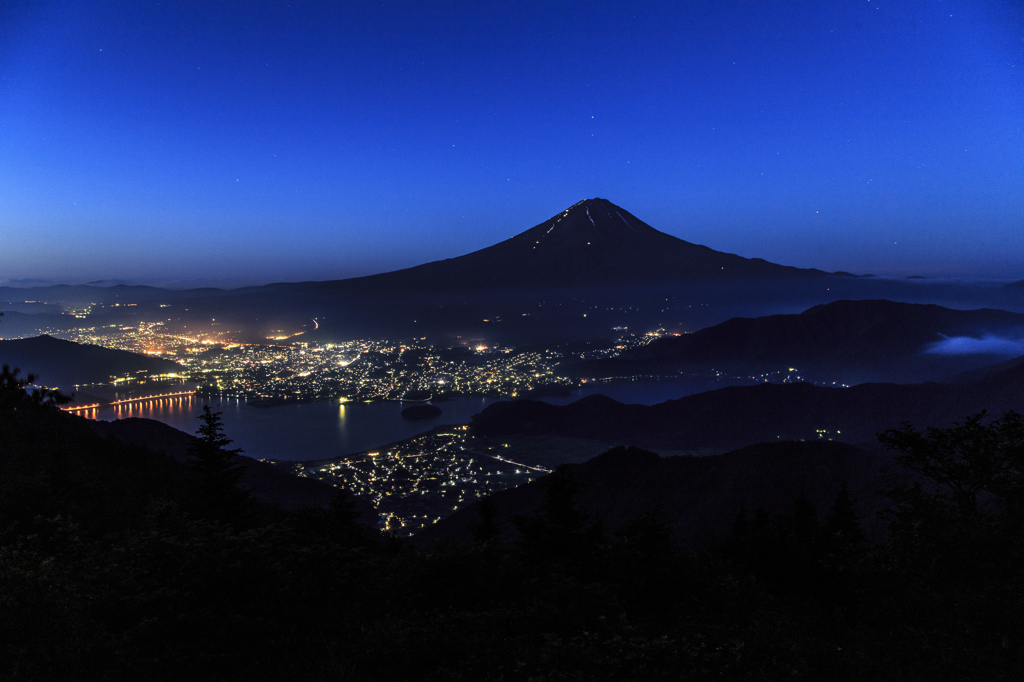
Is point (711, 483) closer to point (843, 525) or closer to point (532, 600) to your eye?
point (843, 525)

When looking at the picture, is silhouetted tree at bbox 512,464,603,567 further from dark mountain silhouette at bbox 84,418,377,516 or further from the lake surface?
the lake surface

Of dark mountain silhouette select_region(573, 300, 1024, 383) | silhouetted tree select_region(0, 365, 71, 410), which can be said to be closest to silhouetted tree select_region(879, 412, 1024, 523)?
silhouetted tree select_region(0, 365, 71, 410)

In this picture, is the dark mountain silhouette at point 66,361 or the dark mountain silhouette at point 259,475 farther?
the dark mountain silhouette at point 66,361

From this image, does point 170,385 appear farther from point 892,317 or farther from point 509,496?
point 892,317

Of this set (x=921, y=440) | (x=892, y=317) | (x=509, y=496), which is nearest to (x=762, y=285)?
(x=892, y=317)

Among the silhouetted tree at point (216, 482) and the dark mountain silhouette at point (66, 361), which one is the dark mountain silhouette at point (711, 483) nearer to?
the silhouetted tree at point (216, 482)

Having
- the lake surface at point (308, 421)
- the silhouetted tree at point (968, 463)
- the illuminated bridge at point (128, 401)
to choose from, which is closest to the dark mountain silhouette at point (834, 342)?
the lake surface at point (308, 421)
